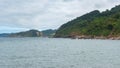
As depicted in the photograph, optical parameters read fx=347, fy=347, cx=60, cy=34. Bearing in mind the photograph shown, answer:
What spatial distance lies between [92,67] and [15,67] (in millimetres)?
15274

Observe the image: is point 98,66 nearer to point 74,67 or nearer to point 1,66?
point 74,67

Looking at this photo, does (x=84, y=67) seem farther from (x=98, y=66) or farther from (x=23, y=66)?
(x=23, y=66)

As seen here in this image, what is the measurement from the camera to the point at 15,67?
69.2 metres

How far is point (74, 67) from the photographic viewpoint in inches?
2682

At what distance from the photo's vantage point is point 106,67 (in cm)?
6744

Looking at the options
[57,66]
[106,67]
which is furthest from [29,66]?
[106,67]

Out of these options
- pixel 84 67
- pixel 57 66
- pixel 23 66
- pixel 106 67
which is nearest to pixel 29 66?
pixel 23 66

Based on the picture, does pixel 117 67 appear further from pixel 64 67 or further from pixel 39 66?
pixel 39 66

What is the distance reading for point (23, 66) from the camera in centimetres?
7050

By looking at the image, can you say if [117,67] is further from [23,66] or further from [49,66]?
[23,66]

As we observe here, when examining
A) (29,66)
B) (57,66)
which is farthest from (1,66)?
(57,66)

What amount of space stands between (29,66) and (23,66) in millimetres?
1248

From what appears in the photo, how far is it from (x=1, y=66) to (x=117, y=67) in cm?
2339

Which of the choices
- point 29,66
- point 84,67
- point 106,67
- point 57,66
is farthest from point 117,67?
point 29,66
